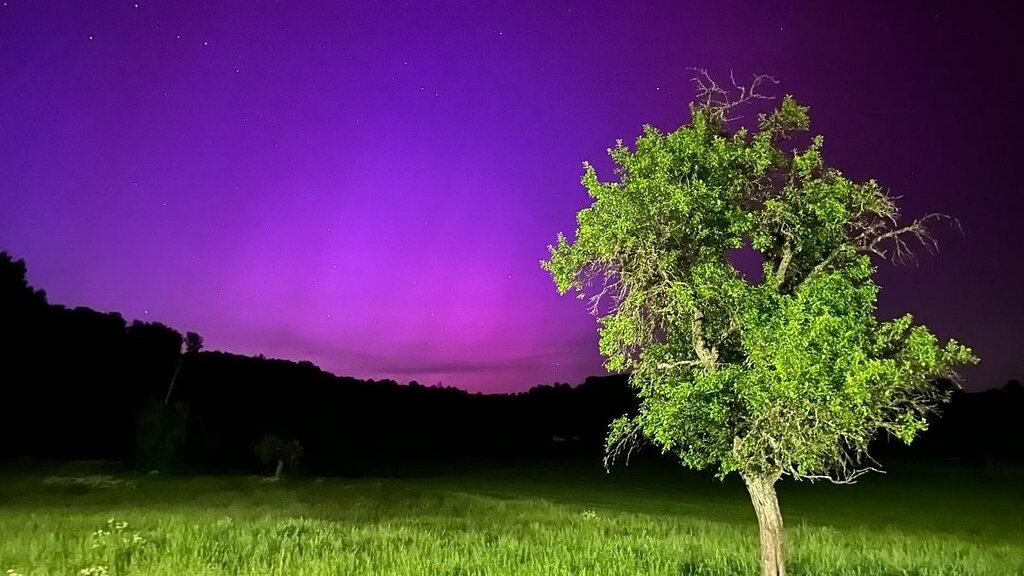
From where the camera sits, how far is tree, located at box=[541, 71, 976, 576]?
1577cm

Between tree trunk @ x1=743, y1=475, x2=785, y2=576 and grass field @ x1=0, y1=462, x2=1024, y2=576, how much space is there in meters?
3.05

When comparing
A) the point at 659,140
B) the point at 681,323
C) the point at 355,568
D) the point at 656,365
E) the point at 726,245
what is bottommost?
the point at 355,568

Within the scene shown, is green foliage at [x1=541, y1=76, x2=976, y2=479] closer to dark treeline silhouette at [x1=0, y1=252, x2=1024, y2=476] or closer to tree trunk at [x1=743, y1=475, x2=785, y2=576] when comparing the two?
tree trunk at [x1=743, y1=475, x2=785, y2=576]

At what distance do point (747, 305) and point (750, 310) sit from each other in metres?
0.36

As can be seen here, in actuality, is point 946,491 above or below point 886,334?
below

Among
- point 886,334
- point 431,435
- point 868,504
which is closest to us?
point 886,334

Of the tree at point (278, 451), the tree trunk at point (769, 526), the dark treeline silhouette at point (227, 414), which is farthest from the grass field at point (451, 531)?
the dark treeline silhouette at point (227, 414)

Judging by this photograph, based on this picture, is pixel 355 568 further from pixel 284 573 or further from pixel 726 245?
pixel 726 245

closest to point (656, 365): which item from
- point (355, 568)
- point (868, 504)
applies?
point (355, 568)

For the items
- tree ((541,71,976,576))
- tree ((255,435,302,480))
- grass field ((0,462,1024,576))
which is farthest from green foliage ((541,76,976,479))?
tree ((255,435,302,480))

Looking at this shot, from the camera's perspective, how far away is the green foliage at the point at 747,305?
15.7 m

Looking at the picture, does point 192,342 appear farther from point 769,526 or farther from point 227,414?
point 769,526

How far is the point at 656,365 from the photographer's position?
18578 millimetres

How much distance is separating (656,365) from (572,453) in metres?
109
